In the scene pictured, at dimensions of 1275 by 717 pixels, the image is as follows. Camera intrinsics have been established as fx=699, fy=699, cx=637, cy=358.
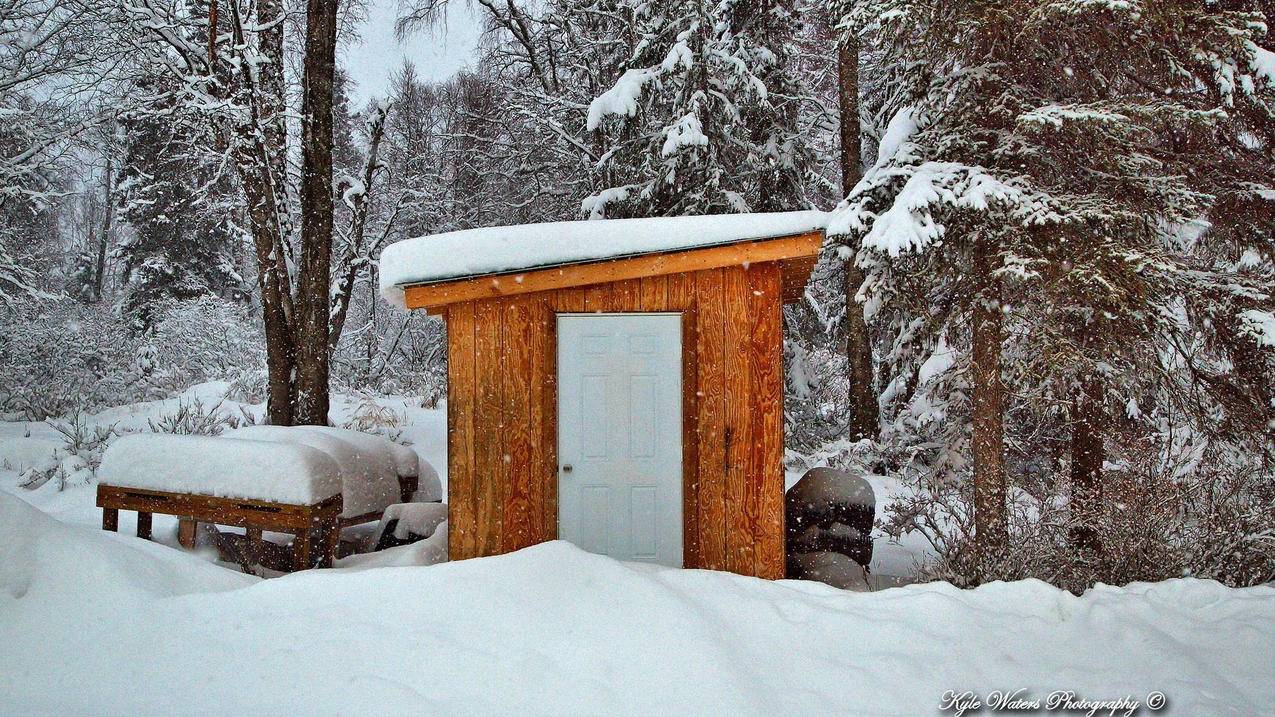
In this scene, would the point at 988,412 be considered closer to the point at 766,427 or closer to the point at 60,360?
the point at 766,427

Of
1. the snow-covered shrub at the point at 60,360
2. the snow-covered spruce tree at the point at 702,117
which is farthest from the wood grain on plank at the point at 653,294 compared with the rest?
the snow-covered shrub at the point at 60,360

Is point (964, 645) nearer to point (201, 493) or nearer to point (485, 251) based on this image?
point (485, 251)

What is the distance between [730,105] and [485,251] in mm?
6499

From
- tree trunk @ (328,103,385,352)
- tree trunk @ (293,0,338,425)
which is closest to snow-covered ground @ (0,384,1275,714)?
tree trunk @ (293,0,338,425)

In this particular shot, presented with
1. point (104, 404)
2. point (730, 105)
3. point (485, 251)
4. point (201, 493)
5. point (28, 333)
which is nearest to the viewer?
point (485, 251)

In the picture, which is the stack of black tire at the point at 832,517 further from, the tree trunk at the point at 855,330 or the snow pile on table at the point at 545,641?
the tree trunk at the point at 855,330

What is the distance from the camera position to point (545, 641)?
3807 mm

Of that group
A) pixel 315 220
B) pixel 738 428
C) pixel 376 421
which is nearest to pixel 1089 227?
pixel 738 428

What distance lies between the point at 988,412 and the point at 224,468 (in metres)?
6.48

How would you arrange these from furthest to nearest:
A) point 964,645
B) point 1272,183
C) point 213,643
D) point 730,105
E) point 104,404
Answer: point 104,404 → point 730,105 → point 1272,183 → point 964,645 → point 213,643

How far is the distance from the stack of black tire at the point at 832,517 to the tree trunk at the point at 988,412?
132cm

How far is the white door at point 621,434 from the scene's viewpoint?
5.40 metres

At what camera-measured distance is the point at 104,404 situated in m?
13.1

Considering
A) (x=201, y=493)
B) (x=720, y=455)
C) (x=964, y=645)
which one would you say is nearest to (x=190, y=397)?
(x=201, y=493)
